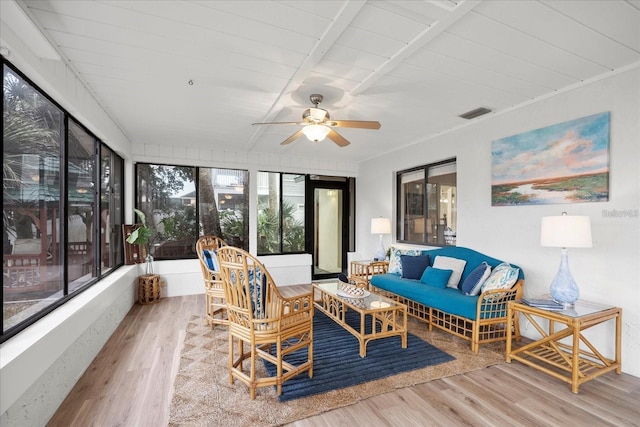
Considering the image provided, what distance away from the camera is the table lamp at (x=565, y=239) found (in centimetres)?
247

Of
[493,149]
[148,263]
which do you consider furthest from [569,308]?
[148,263]

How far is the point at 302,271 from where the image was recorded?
6.25m

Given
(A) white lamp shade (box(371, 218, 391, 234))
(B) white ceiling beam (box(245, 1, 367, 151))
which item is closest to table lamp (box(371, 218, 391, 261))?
(A) white lamp shade (box(371, 218, 391, 234))

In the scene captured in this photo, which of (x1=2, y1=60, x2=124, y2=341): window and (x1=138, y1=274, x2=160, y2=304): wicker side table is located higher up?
(x1=2, y1=60, x2=124, y2=341): window

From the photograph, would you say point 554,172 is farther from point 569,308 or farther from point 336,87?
point 336,87

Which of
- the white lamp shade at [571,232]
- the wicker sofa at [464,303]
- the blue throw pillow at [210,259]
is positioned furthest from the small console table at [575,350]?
the blue throw pillow at [210,259]

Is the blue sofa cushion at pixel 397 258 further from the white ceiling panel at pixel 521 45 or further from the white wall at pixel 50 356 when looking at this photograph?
the white wall at pixel 50 356

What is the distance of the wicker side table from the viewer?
15.3 ft

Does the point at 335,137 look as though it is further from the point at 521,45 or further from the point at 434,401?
the point at 434,401

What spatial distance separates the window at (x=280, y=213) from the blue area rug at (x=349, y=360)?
9.30 ft

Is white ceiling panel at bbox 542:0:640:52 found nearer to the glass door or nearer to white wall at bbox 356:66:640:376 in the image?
white wall at bbox 356:66:640:376

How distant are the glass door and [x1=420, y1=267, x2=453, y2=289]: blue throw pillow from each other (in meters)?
2.97

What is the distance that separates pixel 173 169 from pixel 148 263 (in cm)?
171

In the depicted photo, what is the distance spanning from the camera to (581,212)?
2895 mm
